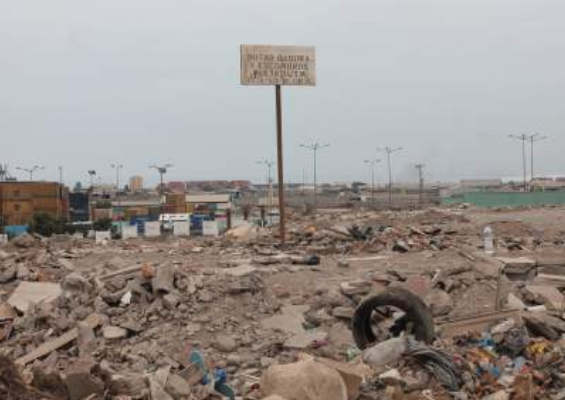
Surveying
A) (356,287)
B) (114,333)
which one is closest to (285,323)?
(356,287)

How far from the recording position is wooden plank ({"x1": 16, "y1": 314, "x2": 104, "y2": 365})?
7.62m

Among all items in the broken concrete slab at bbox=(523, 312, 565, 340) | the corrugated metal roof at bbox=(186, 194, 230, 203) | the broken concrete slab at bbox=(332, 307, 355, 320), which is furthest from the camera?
the corrugated metal roof at bbox=(186, 194, 230, 203)

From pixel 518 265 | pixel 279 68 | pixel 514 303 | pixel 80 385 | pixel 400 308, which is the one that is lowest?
pixel 80 385

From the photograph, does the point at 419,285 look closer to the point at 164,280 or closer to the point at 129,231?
the point at 164,280

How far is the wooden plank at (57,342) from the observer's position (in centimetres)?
762

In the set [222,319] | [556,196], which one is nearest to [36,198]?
[556,196]

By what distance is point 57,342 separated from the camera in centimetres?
789

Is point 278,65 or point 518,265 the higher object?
point 278,65

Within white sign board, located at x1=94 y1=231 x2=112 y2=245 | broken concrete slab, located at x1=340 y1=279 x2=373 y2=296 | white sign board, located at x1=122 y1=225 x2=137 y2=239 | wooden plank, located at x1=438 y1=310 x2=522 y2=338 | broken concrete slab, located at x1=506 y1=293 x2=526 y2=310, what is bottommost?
white sign board, located at x1=122 y1=225 x2=137 y2=239

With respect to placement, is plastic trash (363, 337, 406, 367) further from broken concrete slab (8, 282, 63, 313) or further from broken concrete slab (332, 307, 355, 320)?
broken concrete slab (8, 282, 63, 313)

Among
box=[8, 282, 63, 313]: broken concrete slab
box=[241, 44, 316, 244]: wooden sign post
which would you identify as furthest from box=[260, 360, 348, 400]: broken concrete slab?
box=[241, 44, 316, 244]: wooden sign post

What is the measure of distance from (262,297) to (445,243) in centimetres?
→ 646

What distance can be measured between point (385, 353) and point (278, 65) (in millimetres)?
8884

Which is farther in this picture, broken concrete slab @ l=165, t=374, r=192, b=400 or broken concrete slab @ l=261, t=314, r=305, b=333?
broken concrete slab @ l=261, t=314, r=305, b=333
